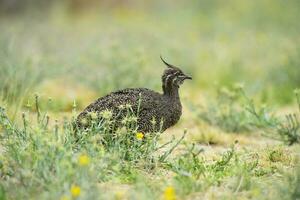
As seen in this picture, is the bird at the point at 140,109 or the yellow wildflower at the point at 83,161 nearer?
the yellow wildflower at the point at 83,161

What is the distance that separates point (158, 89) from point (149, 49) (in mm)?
3056

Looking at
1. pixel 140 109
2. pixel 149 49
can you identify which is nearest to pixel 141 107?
pixel 140 109

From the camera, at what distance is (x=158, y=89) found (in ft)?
34.4

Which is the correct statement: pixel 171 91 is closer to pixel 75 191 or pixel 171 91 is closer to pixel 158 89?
pixel 75 191

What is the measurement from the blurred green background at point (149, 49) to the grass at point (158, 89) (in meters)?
0.03

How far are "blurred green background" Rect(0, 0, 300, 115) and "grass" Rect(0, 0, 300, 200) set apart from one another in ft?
0.11

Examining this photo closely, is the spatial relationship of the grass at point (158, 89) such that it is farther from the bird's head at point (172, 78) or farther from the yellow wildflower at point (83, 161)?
the bird's head at point (172, 78)

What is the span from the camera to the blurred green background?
9903 millimetres

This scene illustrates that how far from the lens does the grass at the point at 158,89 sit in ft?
17.5

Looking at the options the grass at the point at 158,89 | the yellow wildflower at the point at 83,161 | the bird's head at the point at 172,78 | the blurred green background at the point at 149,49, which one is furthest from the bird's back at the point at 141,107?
the yellow wildflower at the point at 83,161

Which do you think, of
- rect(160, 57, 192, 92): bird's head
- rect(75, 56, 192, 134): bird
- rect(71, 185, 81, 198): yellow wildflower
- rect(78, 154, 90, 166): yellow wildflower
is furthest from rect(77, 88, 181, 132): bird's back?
rect(71, 185, 81, 198): yellow wildflower

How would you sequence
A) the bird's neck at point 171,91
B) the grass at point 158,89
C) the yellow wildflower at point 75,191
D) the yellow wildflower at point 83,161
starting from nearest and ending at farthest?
the yellow wildflower at point 75,191, the yellow wildflower at point 83,161, the grass at point 158,89, the bird's neck at point 171,91

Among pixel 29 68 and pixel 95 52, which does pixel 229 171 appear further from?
pixel 95 52

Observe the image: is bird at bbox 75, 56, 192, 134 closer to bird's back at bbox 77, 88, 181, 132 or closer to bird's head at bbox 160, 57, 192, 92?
bird's back at bbox 77, 88, 181, 132
